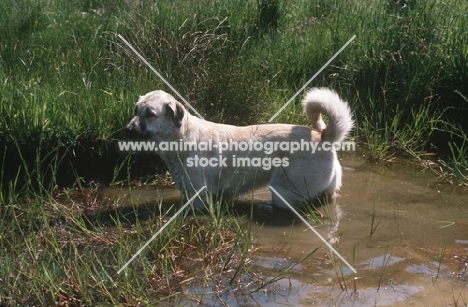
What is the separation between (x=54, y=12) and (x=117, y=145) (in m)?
4.27

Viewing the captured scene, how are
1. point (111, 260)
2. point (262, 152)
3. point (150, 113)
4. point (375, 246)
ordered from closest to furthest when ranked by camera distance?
point (111, 260) → point (375, 246) → point (150, 113) → point (262, 152)

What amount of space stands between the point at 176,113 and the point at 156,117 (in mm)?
182

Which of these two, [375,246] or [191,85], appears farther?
[191,85]

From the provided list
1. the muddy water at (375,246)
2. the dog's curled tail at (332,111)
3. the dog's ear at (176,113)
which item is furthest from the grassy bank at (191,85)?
the dog's curled tail at (332,111)

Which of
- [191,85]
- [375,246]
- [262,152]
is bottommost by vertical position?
[375,246]

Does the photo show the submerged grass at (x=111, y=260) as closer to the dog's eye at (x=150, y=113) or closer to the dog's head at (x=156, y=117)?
the dog's head at (x=156, y=117)

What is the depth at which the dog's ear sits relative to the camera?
19.2 feet

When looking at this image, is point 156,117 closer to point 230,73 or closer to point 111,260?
point 111,260

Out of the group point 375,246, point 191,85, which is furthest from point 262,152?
point 191,85

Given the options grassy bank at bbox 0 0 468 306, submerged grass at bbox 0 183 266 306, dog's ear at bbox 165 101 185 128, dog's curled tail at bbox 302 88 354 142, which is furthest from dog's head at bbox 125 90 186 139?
dog's curled tail at bbox 302 88 354 142

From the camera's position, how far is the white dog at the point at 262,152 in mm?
5996

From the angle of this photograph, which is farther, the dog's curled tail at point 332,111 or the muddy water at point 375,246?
the dog's curled tail at point 332,111

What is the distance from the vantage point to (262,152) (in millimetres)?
6207

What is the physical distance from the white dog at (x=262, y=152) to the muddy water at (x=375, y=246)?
28 cm
